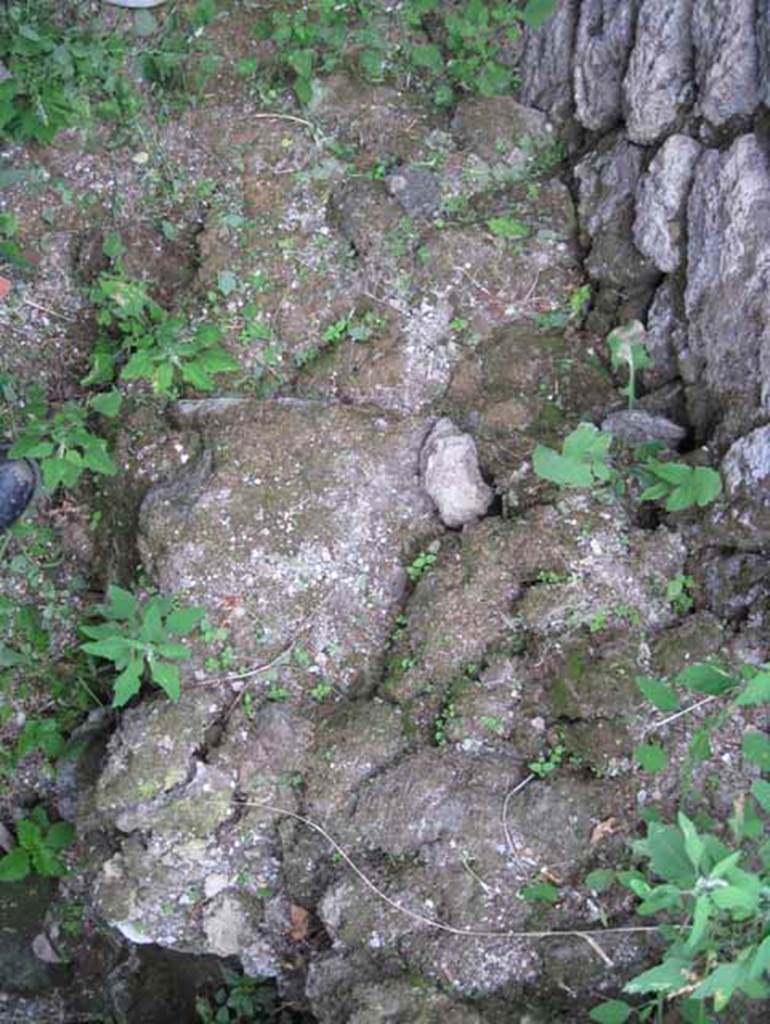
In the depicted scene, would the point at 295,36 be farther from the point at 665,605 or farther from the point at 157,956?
the point at 157,956

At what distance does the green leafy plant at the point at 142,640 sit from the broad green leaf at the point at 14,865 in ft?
2.63

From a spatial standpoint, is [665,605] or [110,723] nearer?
[665,605]

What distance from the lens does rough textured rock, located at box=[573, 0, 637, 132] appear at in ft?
11.0

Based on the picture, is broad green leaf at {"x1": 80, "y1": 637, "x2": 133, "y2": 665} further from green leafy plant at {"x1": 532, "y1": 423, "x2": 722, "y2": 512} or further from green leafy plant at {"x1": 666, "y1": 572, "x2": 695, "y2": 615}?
green leafy plant at {"x1": 666, "y1": 572, "x2": 695, "y2": 615}

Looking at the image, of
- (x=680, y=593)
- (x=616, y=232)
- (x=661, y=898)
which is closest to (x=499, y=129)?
(x=616, y=232)

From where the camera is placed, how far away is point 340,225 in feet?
11.6

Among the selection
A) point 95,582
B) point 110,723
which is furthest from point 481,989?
point 95,582

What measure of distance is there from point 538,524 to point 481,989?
46.7 inches

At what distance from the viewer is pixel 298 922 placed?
3049mm

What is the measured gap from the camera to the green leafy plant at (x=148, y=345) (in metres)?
3.27

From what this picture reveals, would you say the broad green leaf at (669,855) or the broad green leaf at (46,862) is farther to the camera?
the broad green leaf at (46,862)

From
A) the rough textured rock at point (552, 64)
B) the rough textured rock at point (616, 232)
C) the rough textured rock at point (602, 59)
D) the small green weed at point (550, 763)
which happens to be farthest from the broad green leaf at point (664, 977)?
the rough textured rock at point (552, 64)

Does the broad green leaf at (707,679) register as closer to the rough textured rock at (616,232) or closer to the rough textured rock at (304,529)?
the rough textured rock at (304,529)

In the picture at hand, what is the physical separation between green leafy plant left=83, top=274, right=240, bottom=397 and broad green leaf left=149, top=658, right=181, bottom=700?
816mm
